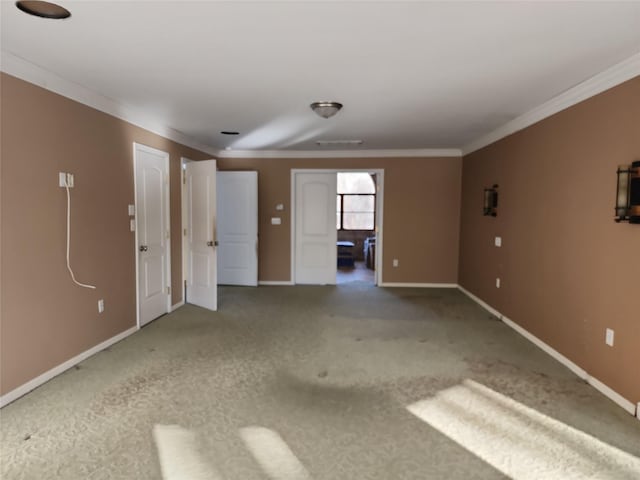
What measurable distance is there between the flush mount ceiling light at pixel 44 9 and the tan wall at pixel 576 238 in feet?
11.8

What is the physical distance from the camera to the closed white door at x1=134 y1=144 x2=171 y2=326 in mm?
4453

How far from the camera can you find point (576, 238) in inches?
134

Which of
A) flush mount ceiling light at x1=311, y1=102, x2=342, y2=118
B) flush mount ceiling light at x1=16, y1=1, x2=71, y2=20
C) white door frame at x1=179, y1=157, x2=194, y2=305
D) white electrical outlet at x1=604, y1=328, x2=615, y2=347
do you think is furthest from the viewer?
white door frame at x1=179, y1=157, x2=194, y2=305

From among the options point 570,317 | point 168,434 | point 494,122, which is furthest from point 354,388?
point 494,122

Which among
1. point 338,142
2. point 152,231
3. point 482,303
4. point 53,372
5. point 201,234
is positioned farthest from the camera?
point 338,142

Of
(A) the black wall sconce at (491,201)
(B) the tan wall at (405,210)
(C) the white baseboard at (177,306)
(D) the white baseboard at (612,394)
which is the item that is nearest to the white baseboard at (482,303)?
(B) the tan wall at (405,210)

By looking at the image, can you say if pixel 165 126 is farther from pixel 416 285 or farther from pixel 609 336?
pixel 609 336

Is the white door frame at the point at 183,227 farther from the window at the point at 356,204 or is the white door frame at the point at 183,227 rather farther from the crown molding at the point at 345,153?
the window at the point at 356,204

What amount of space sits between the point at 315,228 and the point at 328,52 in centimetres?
460

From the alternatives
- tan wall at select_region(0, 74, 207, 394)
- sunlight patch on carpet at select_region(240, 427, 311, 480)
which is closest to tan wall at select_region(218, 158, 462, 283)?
tan wall at select_region(0, 74, 207, 394)

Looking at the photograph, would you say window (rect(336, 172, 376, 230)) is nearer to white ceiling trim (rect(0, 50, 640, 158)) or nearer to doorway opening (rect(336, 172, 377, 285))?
doorway opening (rect(336, 172, 377, 285))

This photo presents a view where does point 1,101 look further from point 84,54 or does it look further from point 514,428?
point 514,428

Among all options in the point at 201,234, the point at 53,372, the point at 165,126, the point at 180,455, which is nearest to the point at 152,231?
the point at 201,234

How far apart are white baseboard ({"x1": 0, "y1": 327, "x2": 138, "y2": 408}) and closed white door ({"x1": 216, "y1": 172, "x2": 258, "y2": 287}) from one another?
9.39 ft
